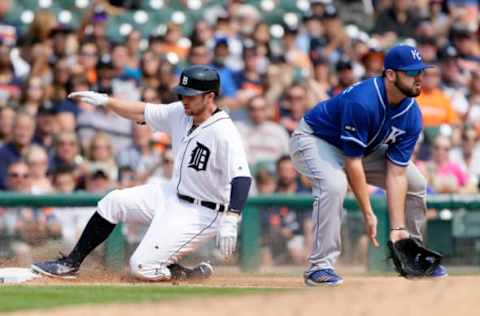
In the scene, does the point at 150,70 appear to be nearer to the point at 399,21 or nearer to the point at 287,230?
the point at 287,230

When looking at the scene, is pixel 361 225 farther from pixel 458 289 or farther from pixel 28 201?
pixel 458 289

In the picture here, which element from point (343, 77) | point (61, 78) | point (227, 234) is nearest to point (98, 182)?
point (61, 78)

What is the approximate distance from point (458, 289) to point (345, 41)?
23.1 ft

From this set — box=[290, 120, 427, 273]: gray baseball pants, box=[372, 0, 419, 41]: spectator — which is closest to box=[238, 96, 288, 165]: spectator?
Answer: box=[372, 0, 419, 41]: spectator

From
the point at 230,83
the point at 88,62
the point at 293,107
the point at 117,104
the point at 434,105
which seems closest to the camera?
the point at 117,104

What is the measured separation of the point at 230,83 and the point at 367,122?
4657mm

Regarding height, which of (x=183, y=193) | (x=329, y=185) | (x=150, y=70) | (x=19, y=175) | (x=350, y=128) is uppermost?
(x=150, y=70)

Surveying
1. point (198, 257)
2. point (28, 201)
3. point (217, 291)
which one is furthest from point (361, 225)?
point (217, 291)

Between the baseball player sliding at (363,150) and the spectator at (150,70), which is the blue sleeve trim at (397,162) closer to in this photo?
the baseball player sliding at (363,150)

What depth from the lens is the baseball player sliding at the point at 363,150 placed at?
7.82 meters

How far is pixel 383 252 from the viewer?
35.3 feet

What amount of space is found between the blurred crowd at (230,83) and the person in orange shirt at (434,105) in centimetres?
1

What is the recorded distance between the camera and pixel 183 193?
27.0ft

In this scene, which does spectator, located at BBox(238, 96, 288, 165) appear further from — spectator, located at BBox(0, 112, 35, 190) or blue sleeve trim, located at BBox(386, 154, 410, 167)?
blue sleeve trim, located at BBox(386, 154, 410, 167)
